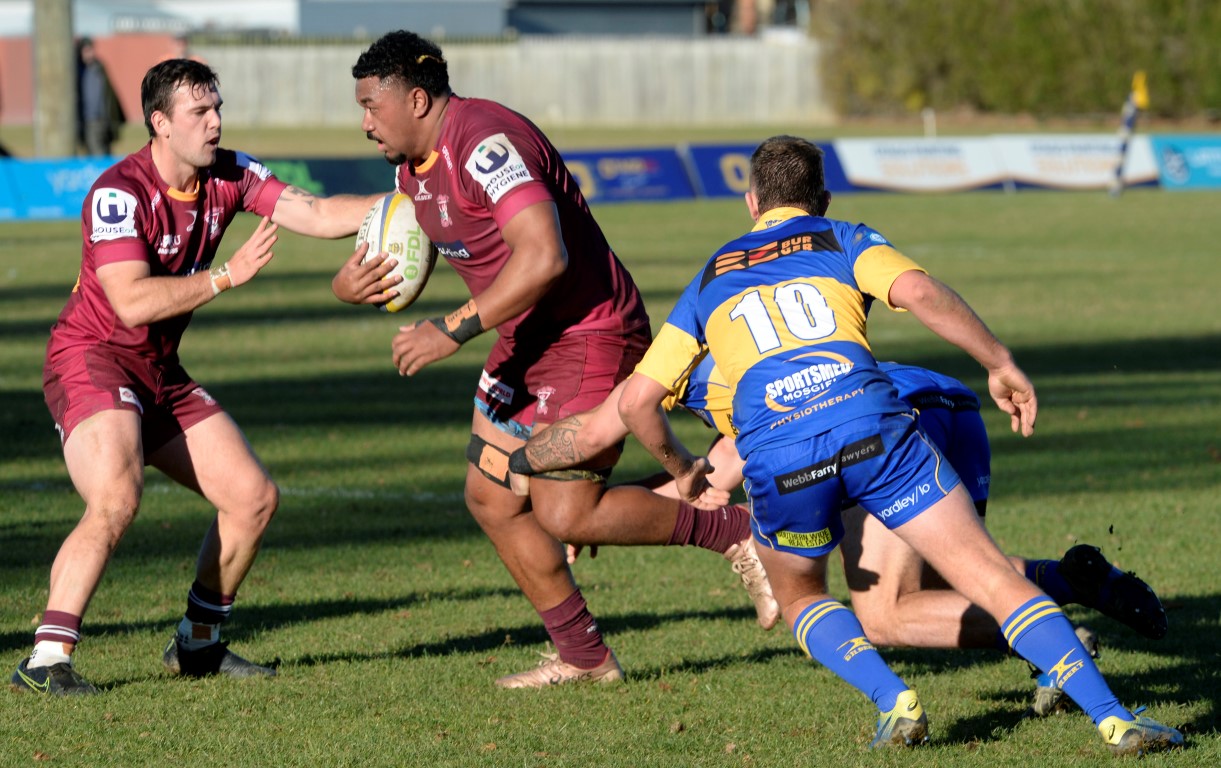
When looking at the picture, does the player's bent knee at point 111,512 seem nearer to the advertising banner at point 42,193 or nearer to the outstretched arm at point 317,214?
the outstretched arm at point 317,214

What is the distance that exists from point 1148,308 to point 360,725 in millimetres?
14198

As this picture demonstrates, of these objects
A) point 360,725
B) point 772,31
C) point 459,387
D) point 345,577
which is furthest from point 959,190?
point 772,31

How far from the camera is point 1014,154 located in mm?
33656

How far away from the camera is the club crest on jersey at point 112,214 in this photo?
6.06 m

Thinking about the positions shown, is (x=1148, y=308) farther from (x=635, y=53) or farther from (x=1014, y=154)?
(x=635, y=53)

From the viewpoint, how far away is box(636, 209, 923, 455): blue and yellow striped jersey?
5059 millimetres

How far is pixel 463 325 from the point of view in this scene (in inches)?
221

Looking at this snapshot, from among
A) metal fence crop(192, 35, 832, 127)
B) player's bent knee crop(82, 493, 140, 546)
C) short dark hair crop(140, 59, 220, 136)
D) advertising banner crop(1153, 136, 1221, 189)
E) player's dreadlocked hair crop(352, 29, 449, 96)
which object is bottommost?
metal fence crop(192, 35, 832, 127)

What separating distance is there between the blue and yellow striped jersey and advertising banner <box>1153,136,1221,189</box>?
3079cm

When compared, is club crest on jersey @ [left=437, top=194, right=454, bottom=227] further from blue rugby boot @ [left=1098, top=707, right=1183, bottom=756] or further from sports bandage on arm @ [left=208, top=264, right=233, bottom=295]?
blue rugby boot @ [left=1098, top=707, right=1183, bottom=756]

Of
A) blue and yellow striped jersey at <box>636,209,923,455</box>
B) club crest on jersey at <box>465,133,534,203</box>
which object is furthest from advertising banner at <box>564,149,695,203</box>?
blue and yellow striped jersey at <box>636,209,923,455</box>

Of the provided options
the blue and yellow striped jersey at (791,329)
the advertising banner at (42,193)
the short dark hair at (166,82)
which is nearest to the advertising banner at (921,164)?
the advertising banner at (42,193)

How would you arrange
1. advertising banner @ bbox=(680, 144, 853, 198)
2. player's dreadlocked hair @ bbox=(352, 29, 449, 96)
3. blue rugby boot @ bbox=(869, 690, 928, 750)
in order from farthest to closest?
1. advertising banner @ bbox=(680, 144, 853, 198)
2. player's dreadlocked hair @ bbox=(352, 29, 449, 96)
3. blue rugby boot @ bbox=(869, 690, 928, 750)

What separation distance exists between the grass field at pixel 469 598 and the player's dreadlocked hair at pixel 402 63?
2290 mm
